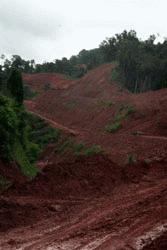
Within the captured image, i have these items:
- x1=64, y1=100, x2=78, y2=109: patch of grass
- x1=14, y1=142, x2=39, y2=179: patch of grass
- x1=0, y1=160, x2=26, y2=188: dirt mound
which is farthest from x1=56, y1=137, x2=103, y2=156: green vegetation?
x1=64, y1=100, x2=78, y2=109: patch of grass

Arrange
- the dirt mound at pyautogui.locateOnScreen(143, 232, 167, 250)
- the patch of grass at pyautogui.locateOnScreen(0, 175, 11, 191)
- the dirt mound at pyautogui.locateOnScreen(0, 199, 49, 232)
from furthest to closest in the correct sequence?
the patch of grass at pyautogui.locateOnScreen(0, 175, 11, 191) < the dirt mound at pyautogui.locateOnScreen(0, 199, 49, 232) < the dirt mound at pyautogui.locateOnScreen(143, 232, 167, 250)

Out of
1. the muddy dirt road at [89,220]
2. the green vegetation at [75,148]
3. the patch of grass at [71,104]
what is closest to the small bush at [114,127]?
the green vegetation at [75,148]

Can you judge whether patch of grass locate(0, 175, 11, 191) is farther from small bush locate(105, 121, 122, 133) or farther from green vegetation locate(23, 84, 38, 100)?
green vegetation locate(23, 84, 38, 100)

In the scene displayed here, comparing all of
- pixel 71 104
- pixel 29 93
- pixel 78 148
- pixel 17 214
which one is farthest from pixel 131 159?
pixel 29 93

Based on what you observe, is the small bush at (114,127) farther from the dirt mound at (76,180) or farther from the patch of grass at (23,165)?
the dirt mound at (76,180)

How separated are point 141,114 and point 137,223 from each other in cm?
2173

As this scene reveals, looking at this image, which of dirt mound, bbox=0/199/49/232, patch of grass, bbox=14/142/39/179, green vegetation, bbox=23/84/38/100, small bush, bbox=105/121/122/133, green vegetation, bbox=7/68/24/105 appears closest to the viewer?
dirt mound, bbox=0/199/49/232

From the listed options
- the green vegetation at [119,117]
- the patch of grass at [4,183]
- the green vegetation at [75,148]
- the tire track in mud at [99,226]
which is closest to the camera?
the tire track in mud at [99,226]

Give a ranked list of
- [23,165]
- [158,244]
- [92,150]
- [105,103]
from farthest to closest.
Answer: [105,103]
[92,150]
[23,165]
[158,244]

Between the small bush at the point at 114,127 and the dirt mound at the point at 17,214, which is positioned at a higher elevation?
the small bush at the point at 114,127

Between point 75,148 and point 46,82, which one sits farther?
point 46,82

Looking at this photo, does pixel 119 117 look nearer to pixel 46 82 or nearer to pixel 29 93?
pixel 29 93

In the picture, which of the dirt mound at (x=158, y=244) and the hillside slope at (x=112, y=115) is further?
the hillside slope at (x=112, y=115)

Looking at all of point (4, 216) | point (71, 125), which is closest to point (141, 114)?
point (71, 125)
